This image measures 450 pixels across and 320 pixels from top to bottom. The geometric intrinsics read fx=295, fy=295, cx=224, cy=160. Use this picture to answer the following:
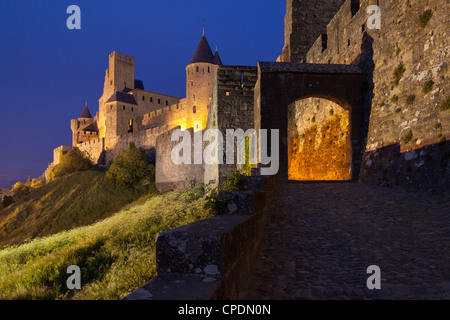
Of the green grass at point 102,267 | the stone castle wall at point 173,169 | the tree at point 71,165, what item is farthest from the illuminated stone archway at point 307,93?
the tree at point 71,165

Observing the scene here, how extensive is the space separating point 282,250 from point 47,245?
13.1 meters

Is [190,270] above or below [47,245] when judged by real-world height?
above

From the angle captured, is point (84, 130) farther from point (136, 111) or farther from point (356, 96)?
point (356, 96)

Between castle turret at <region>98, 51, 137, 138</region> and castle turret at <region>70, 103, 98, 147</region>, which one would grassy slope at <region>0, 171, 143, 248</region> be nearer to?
castle turret at <region>98, 51, 137, 138</region>

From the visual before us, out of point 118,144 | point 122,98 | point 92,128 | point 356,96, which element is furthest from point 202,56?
point 356,96

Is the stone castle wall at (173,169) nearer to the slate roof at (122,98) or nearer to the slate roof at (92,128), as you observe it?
the slate roof at (122,98)

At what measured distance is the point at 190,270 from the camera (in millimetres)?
2109

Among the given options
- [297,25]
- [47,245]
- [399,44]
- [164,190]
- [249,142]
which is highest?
[297,25]

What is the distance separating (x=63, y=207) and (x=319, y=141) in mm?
25054

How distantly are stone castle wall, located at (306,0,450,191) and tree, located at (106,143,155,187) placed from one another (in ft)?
75.7

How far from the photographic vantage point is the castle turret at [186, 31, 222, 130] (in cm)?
4359

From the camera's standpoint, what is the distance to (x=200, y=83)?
45.2 m
